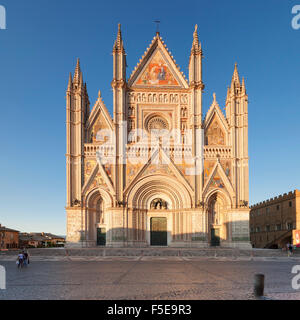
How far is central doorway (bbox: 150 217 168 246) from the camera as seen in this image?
132 feet

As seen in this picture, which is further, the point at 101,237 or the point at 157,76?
the point at 157,76

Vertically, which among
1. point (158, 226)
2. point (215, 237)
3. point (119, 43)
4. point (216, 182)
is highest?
point (119, 43)

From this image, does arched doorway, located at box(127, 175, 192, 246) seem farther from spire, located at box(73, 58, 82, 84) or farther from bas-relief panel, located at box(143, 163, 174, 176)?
spire, located at box(73, 58, 82, 84)

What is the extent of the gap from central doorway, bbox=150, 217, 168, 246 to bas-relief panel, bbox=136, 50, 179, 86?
1647cm

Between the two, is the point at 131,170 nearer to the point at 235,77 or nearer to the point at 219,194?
the point at 219,194

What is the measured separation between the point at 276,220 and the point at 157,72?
93.0 feet

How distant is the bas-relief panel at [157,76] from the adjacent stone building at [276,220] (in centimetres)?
2209

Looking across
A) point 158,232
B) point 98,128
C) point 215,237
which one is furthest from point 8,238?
point 215,237

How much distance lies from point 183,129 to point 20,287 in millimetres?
31795

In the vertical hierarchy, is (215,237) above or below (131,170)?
below

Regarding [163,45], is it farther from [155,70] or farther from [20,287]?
[20,287]

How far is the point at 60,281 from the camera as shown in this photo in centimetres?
1348

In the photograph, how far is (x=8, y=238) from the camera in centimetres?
6938
